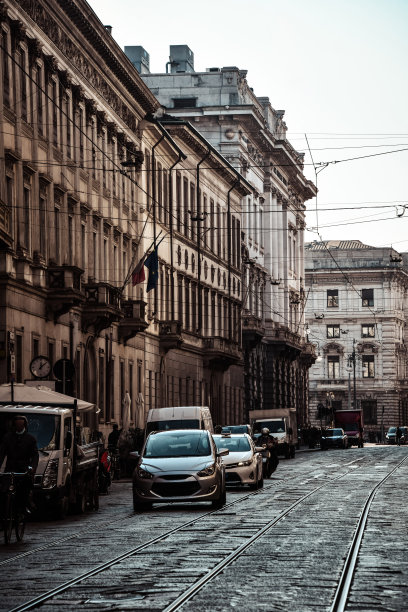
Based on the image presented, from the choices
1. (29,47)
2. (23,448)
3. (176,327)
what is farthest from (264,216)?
(23,448)

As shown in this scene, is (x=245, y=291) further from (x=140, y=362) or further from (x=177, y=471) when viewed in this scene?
(x=177, y=471)

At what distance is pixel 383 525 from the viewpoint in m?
23.3

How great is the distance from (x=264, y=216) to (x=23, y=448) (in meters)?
82.5

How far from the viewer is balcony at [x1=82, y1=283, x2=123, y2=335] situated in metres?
48.7

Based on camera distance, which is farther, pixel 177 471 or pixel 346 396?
pixel 346 396

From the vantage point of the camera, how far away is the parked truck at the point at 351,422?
106 m

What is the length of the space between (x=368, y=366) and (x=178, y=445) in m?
114

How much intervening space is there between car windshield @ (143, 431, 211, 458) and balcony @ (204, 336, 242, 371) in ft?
152

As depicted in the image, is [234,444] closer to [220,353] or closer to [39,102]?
[39,102]

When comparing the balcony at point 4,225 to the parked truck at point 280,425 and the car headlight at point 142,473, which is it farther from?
the parked truck at point 280,425

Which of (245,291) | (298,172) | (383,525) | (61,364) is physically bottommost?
(383,525)

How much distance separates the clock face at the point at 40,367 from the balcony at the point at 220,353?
4106cm

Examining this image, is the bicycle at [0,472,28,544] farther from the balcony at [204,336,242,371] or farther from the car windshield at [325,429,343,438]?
the car windshield at [325,429,343,438]

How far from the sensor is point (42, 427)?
81.3 ft
